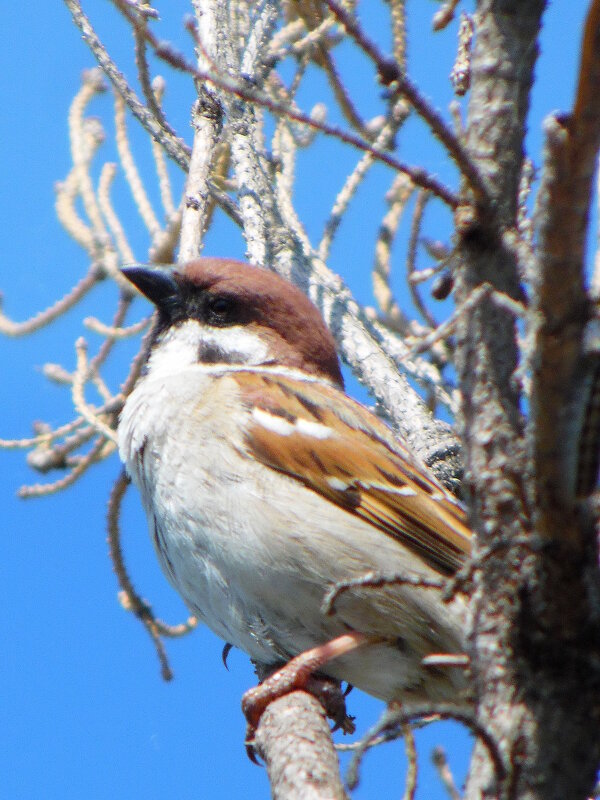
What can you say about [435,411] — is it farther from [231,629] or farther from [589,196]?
[589,196]

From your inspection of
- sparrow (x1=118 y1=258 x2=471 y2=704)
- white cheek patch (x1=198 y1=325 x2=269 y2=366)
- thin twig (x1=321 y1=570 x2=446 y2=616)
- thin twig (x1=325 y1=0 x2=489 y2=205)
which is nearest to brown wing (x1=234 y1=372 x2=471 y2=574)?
sparrow (x1=118 y1=258 x2=471 y2=704)

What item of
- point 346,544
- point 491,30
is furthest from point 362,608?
point 491,30

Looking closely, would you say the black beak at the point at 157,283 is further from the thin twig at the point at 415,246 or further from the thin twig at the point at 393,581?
the thin twig at the point at 393,581

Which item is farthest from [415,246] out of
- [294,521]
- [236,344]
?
[294,521]

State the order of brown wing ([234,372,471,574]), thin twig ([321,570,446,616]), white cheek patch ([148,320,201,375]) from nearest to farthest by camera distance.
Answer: thin twig ([321,570,446,616]), brown wing ([234,372,471,574]), white cheek patch ([148,320,201,375])

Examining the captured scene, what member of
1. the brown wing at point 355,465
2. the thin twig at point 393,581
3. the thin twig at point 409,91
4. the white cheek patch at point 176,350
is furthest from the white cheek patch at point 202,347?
the thin twig at point 409,91

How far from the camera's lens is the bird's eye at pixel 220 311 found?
3434 mm

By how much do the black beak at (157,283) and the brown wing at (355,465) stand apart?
459 millimetres

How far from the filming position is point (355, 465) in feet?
9.61

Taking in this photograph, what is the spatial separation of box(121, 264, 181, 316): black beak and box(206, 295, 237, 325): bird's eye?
11cm

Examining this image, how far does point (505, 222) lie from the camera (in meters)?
1.39

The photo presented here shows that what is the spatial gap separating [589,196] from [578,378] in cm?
22

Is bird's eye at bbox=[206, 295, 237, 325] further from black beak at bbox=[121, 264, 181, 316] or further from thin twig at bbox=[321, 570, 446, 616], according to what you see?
thin twig at bbox=[321, 570, 446, 616]

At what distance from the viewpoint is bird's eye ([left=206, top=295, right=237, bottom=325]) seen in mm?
3434
